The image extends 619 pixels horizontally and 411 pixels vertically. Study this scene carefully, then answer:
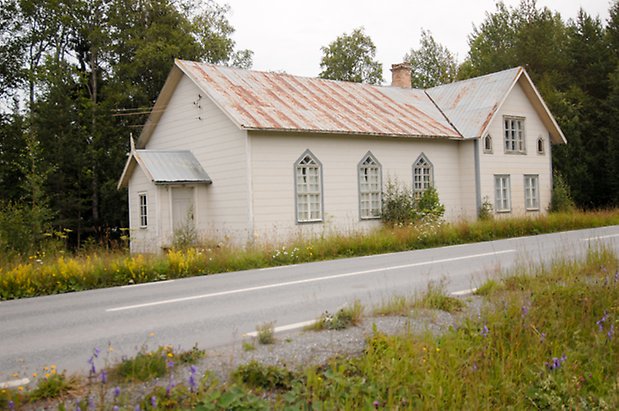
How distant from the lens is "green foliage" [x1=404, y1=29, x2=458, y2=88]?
199 feet

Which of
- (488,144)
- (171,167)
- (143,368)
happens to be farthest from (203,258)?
(488,144)

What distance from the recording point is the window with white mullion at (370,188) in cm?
2366

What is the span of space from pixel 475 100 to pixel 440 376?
26.0 m

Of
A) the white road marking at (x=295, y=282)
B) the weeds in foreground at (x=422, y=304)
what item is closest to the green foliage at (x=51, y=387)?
the weeds in foreground at (x=422, y=304)

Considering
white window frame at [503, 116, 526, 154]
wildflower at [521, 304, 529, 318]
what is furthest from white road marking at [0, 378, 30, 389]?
white window frame at [503, 116, 526, 154]

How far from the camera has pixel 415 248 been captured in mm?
17703

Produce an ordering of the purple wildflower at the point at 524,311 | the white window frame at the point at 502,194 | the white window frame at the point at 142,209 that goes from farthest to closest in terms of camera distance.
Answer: the white window frame at the point at 502,194, the white window frame at the point at 142,209, the purple wildflower at the point at 524,311

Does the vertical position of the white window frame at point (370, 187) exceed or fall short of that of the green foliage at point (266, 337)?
it exceeds it

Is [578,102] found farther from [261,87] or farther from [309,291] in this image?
[309,291]

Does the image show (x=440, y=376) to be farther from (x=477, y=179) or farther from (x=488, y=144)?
(x=488, y=144)

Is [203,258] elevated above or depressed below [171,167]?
below

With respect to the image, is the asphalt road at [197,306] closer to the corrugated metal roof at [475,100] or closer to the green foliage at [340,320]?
the green foliage at [340,320]

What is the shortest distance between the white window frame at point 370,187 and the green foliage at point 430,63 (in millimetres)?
38146

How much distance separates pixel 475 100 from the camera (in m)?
29.1
